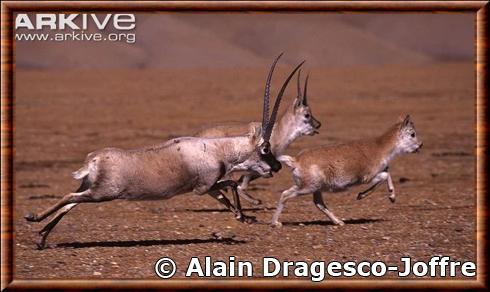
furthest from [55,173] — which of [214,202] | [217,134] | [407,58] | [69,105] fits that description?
[407,58]

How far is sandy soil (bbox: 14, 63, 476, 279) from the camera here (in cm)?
956

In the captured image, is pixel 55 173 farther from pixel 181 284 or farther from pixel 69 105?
pixel 69 105

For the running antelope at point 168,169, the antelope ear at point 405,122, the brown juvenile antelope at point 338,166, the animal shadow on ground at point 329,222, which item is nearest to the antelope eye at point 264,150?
the running antelope at point 168,169

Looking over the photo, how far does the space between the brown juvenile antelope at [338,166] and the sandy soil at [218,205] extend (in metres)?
0.43

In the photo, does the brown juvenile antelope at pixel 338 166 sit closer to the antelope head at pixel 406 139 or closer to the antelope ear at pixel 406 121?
the antelope head at pixel 406 139

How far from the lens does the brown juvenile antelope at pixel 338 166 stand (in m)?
10.8

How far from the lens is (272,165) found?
407 inches

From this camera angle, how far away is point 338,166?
36.1 feet

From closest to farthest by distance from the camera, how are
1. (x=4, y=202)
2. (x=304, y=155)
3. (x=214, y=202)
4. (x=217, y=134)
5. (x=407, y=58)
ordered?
1. (x=4, y=202)
2. (x=304, y=155)
3. (x=217, y=134)
4. (x=214, y=202)
5. (x=407, y=58)

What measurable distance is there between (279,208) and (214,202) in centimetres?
→ 279

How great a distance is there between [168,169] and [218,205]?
359 centimetres

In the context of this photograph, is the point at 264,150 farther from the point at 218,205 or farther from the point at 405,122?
the point at 218,205

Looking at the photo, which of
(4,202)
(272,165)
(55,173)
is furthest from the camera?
(55,173)

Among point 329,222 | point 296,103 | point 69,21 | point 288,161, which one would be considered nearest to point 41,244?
point 69,21
